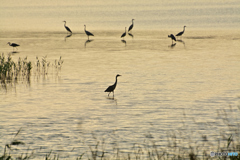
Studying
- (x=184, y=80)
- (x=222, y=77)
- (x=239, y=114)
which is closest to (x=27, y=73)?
(x=184, y=80)

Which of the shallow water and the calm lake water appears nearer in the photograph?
the calm lake water

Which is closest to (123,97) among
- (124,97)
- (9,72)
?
(124,97)

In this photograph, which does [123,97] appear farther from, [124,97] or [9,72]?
[9,72]

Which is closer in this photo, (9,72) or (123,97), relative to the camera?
(123,97)

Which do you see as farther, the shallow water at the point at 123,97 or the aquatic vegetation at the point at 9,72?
the aquatic vegetation at the point at 9,72

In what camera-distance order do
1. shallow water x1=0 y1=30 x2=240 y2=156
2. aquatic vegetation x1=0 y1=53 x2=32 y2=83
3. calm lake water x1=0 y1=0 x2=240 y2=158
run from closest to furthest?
calm lake water x1=0 y1=0 x2=240 y2=158, shallow water x1=0 y1=30 x2=240 y2=156, aquatic vegetation x1=0 y1=53 x2=32 y2=83

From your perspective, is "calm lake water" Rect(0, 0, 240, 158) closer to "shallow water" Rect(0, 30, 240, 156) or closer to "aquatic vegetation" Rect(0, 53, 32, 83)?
"shallow water" Rect(0, 30, 240, 156)

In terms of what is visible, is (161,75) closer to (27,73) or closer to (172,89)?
(172,89)

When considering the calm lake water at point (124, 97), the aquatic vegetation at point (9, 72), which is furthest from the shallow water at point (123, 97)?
the aquatic vegetation at point (9, 72)

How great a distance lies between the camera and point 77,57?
37.3 m

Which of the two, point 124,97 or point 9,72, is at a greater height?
point 9,72

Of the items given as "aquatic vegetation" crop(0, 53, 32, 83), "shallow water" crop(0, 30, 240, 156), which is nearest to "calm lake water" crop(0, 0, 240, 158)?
"shallow water" crop(0, 30, 240, 156)

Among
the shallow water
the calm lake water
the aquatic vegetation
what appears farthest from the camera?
the aquatic vegetation

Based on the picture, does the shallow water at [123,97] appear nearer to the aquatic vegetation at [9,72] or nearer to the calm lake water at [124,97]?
the calm lake water at [124,97]
